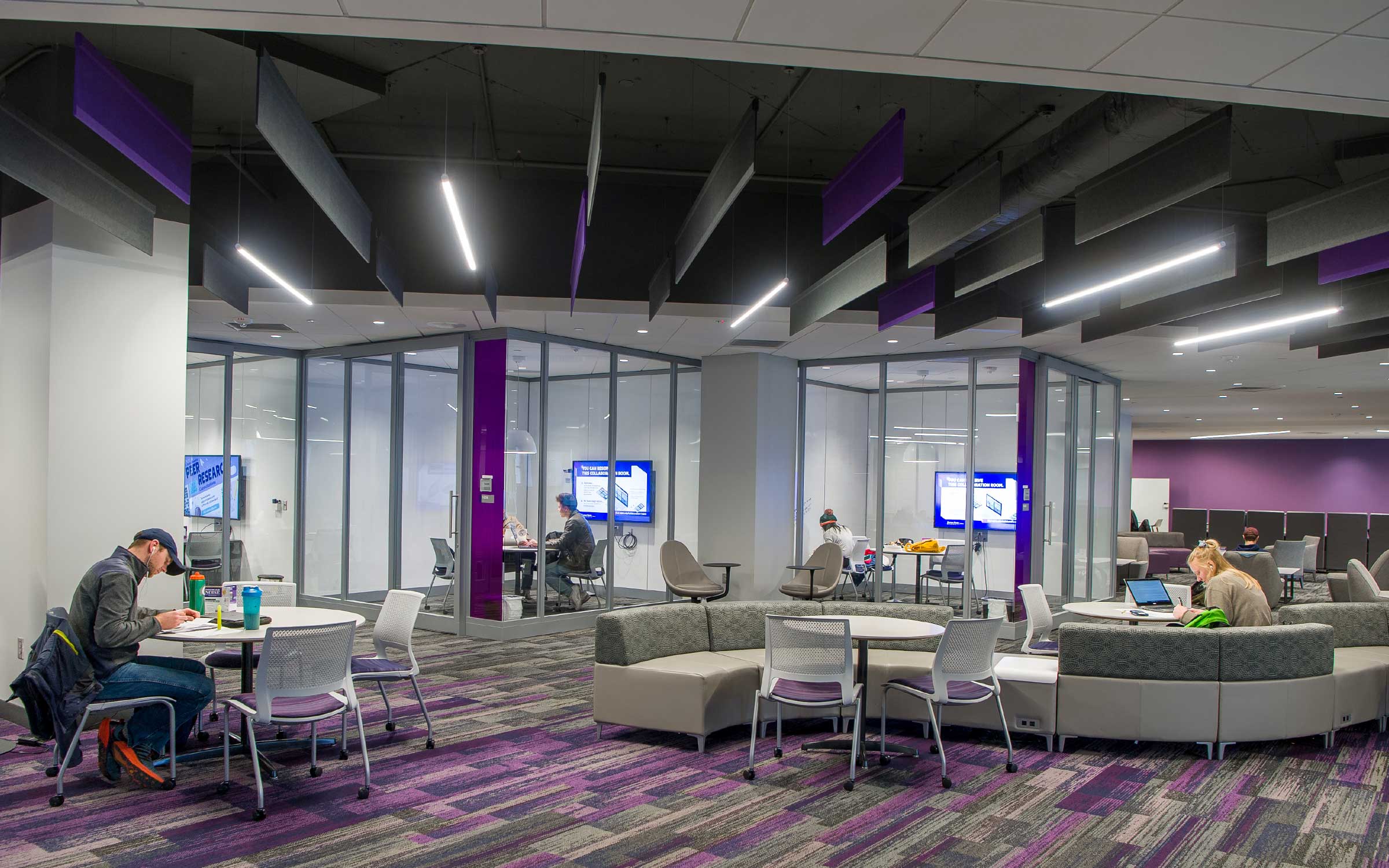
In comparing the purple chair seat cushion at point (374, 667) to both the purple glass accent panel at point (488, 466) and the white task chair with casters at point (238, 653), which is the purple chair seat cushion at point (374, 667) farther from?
the purple glass accent panel at point (488, 466)

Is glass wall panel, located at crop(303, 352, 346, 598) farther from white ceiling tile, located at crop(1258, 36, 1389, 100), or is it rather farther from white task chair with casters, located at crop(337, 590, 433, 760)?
white ceiling tile, located at crop(1258, 36, 1389, 100)

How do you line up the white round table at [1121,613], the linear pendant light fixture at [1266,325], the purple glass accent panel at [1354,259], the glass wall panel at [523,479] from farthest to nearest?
1. the glass wall panel at [523,479]
2. the linear pendant light fixture at [1266,325]
3. the white round table at [1121,613]
4. the purple glass accent panel at [1354,259]

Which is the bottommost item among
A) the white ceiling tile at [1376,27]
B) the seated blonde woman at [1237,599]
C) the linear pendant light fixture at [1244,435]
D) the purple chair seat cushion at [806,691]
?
the purple chair seat cushion at [806,691]

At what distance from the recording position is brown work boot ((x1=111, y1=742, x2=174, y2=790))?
Answer: 4.78 meters

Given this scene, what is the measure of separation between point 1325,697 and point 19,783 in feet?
25.8

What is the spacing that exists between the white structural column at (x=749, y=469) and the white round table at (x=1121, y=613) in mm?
4140

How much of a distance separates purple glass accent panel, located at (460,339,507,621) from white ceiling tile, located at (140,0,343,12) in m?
6.79

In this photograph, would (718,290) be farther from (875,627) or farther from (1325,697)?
(1325,697)

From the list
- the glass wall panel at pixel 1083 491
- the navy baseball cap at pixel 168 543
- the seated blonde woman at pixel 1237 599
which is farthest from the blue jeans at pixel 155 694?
the glass wall panel at pixel 1083 491

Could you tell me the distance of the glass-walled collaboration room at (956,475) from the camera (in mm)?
10742

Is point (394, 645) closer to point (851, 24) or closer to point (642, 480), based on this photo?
point (851, 24)

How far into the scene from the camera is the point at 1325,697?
6047mm

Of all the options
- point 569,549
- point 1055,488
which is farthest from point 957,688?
point 1055,488

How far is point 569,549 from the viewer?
34.0 feet
